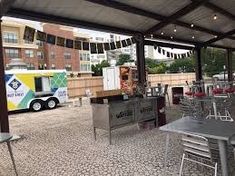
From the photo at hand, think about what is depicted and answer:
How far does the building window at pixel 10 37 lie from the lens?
30.0 meters

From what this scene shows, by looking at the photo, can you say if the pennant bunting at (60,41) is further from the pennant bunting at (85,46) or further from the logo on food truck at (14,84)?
the logo on food truck at (14,84)

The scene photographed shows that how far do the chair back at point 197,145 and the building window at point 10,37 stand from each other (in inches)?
1237

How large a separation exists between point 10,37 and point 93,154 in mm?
30147

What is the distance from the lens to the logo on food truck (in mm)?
10883

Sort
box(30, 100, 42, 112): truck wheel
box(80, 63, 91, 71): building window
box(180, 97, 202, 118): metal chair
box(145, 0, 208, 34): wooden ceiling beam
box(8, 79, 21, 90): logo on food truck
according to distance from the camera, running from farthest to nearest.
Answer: box(80, 63, 91, 71): building window < box(30, 100, 42, 112): truck wheel < box(8, 79, 21, 90): logo on food truck < box(145, 0, 208, 34): wooden ceiling beam < box(180, 97, 202, 118): metal chair

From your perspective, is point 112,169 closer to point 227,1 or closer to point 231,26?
point 227,1

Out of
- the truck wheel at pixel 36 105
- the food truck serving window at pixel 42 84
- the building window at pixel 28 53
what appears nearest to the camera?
the truck wheel at pixel 36 105

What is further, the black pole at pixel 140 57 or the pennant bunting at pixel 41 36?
the black pole at pixel 140 57

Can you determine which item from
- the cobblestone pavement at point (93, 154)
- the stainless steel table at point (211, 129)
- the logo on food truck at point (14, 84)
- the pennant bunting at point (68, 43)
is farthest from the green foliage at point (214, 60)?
the stainless steel table at point (211, 129)

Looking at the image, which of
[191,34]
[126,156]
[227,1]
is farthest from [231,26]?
[126,156]

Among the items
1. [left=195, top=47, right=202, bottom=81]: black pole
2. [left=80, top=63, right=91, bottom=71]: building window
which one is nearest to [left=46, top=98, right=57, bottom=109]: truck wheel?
[left=195, top=47, right=202, bottom=81]: black pole

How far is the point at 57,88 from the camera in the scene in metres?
12.6

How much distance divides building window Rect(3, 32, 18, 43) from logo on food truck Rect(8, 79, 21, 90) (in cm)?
2169

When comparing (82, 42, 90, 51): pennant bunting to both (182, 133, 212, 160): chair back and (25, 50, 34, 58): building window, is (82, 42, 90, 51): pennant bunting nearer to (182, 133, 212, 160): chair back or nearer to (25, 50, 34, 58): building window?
(182, 133, 212, 160): chair back
